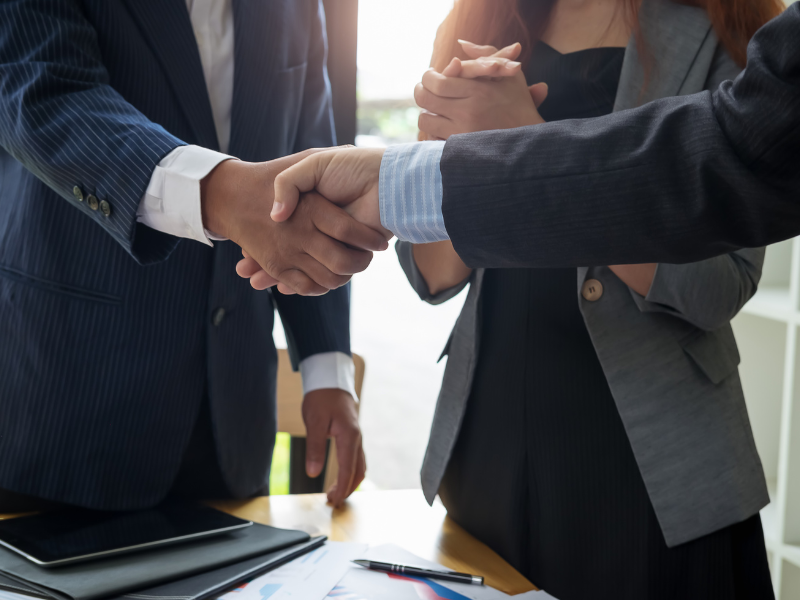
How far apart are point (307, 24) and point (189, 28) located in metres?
0.32

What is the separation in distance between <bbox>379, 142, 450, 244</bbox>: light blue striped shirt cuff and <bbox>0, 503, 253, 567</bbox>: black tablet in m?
0.50

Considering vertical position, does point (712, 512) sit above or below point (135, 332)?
below

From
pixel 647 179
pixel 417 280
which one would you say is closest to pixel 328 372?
pixel 417 280

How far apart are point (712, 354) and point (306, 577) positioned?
2.19 feet

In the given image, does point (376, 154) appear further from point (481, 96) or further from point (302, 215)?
point (481, 96)

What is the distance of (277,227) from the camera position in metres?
0.88

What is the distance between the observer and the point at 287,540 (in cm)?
86

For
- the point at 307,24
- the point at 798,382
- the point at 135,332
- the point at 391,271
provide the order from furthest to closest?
the point at 391,271
the point at 798,382
the point at 307,24
the point at 135,332

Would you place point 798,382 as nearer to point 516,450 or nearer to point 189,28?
point 516,450

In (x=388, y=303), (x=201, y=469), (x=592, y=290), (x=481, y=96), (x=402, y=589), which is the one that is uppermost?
(x=388, y=303)

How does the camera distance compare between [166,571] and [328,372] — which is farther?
[328,372]

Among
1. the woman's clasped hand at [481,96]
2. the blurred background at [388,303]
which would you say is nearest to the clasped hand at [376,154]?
the woman's clasped hand at [481,96]

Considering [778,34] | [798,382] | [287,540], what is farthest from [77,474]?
[798,382]

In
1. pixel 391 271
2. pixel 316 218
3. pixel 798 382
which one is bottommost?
pixel 798 382
